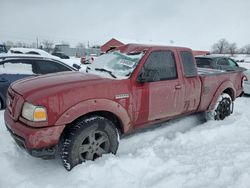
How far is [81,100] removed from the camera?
3053mm

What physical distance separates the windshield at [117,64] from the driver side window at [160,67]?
199 millimetres

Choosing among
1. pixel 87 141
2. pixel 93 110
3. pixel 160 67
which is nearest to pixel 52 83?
pixel 93 110

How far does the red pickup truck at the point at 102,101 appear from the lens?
2922 mm

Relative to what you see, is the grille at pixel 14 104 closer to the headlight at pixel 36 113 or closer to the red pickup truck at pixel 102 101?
the red pickup truck at pixel 102 101

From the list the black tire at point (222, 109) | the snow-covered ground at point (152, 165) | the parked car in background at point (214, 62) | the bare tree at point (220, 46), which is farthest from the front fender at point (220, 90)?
the bare tree at point (220, 46)

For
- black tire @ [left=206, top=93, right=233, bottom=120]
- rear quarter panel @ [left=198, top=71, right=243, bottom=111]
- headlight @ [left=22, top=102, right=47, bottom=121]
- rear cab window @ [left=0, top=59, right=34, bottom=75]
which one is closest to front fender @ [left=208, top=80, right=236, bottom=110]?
rear quarter panel @ [left=198, top=71, right=243, bottom=111]

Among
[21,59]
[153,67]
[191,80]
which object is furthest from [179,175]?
[21,59]

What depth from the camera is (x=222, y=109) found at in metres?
5.52

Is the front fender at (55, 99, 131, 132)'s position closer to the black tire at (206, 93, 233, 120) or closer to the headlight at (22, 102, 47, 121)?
the headlight at (22, 102, 47, 121)

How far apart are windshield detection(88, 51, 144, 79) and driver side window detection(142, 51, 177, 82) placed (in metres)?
0.20

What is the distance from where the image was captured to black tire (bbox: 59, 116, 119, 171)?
120 inches

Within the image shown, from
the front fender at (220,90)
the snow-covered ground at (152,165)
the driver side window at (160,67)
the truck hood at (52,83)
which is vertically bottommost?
the snow-covered ground at (152,165)

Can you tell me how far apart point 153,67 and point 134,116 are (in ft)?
2.93

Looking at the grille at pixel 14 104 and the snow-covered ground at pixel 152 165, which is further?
the grille at pixel 14 104
